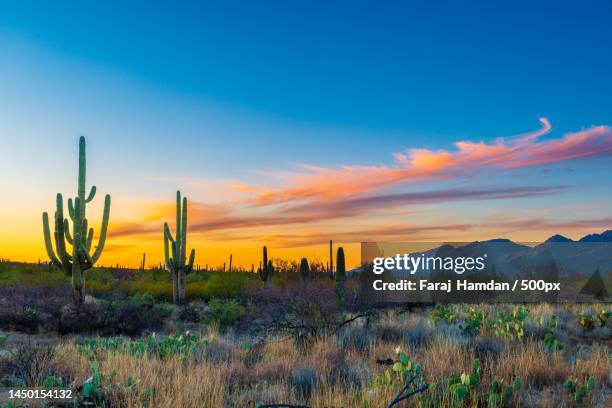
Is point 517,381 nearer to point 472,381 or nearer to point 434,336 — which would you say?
point 472,381

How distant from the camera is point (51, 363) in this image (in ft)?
26.3

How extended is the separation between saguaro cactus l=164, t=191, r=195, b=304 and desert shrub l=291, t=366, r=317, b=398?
19.6 m

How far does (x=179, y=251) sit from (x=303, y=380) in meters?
20.2

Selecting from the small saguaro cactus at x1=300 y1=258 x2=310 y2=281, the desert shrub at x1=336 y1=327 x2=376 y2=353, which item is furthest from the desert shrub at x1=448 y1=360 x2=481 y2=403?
the small saguaro cactus at x1=300 y1=258 x2=310 y2=281

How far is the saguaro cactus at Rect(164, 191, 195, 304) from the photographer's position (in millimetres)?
26766

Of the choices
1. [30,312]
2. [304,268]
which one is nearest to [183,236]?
[304,268]

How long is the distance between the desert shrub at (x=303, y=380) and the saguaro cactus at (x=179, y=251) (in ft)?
64.2

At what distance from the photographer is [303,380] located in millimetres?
7477

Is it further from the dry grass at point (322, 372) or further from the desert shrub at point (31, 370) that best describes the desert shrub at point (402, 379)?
the desert shrub at point (31, 370)

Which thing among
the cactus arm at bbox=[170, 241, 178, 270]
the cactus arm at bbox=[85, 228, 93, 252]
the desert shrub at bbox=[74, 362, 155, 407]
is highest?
the cactus arm at bbox=[85, 228, 93, 252]

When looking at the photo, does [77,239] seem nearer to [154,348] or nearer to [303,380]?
[154,348]

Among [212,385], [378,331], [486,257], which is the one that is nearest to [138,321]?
[378,331]

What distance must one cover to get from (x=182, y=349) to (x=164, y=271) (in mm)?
33570

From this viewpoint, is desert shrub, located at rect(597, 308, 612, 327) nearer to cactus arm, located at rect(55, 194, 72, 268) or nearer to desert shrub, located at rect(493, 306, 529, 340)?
desert shrub, located at rect(493, 306, 529, 340)
